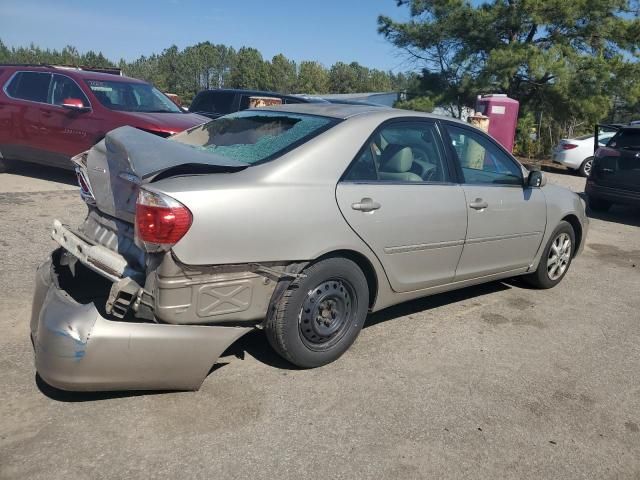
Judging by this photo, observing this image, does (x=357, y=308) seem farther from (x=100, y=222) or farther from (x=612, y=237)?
(x=612, y=237)

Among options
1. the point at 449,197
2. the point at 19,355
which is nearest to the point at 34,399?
the point at 19,355

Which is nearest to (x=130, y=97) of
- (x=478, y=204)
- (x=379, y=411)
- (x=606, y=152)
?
(x=478, y=204)

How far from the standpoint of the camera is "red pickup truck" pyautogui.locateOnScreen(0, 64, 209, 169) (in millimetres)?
8484

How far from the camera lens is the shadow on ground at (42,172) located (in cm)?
945

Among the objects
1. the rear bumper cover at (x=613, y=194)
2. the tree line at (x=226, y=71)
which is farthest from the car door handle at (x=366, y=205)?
the tree line at (x=226, y=71)

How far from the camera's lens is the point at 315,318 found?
139 inches

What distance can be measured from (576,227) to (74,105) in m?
6.90

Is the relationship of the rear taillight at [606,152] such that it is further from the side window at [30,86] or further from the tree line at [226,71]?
the tree line at [226,71]

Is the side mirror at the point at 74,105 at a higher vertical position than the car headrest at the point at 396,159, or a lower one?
higher

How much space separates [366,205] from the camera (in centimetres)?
364

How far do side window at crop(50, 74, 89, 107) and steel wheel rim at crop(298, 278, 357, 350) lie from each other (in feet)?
22.0

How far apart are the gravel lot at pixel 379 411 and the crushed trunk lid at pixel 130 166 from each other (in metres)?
1.06

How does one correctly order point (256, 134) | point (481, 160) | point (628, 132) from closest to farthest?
point (256, 134) → point (481, 160) → point (628, 132)

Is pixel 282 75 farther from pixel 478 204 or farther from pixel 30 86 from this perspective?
pixel 478 204
